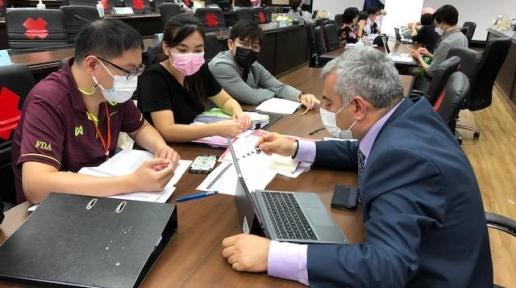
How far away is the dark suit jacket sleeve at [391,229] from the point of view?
0.79 metres

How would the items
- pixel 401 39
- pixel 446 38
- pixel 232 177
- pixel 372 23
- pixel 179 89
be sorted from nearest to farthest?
pixel 232 177 → pixel 179 89 → pixel 446 38 → pixel 401 39 → pixel 372 23

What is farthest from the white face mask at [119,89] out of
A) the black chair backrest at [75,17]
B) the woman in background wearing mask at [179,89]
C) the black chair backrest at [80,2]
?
the black chair backrest at [80,2]

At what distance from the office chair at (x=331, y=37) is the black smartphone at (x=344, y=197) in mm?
3988

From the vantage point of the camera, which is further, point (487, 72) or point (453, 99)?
point (487, 72)

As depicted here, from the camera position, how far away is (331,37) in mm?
5098

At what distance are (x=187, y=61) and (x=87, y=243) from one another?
112 centimetres

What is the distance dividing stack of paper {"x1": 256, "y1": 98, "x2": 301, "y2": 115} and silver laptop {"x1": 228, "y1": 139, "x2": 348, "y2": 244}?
1.00 meters

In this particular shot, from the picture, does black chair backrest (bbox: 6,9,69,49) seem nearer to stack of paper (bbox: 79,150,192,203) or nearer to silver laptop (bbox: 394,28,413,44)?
stack of paper (bbox: 79,150,192,203)

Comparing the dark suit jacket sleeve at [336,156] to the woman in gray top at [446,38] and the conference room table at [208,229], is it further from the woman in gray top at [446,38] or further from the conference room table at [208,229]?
the woman in gray top at [446,38]

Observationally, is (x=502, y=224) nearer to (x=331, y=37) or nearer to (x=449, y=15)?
(x=449, y=15)

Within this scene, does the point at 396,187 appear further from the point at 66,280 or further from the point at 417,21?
the point at 417,21

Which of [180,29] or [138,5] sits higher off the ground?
[180,29]

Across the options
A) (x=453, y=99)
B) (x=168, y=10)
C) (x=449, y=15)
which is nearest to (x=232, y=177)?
(x=453, y=99)

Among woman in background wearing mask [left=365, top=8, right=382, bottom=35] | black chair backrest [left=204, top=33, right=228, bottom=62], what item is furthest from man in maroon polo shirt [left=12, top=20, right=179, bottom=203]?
woman in background wearing mask [left=365, top=8, right=382, bottom=35]
